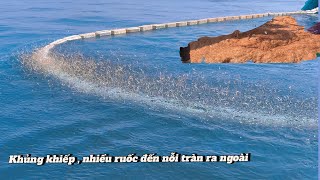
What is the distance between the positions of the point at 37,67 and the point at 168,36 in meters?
18.0

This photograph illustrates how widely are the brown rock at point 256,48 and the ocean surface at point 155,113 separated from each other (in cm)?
414

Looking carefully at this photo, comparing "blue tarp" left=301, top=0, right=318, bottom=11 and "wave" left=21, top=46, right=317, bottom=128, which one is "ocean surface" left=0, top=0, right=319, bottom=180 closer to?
"wave" left=21, top=46, right=317, bottom=128

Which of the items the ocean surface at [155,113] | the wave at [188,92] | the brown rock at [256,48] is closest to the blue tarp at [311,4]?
the ocean surface at [155,113]

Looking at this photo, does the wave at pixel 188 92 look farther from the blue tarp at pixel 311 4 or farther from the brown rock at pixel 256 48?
the blue tarp at pixel 311 4

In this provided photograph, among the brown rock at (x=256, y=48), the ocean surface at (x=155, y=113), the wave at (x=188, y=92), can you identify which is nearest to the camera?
the brown rock at (x=256, y=48)

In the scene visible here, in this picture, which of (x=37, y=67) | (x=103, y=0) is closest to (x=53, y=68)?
Answer: (x=37, y=67)

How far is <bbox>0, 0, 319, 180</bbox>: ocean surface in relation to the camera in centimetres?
1461

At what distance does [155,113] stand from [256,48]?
7.04 meters

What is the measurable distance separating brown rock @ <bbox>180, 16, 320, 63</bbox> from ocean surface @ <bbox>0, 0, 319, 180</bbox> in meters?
4.14

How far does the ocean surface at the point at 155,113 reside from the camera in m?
14.6

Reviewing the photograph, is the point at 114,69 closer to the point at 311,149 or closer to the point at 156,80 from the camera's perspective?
the point at 156,80

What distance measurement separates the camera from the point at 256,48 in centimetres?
1458

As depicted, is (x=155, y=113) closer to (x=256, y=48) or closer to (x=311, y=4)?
(x=256, y=48)

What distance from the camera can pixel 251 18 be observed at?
5784 cm
